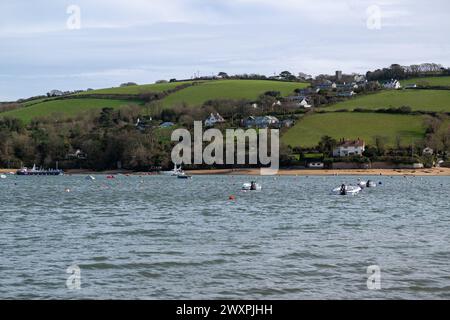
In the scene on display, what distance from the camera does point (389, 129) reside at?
14012cm

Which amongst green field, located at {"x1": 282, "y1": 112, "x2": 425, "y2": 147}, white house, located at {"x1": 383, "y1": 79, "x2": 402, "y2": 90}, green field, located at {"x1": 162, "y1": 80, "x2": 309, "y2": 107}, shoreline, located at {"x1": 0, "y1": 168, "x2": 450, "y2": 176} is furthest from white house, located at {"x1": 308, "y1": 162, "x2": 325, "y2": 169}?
white house, located at {"x1": 383, "y1": 79, "x2": 402, "y2": 90}

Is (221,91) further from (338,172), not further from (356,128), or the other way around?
(338,172)

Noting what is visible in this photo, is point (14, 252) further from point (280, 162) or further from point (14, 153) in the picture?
point (14, 153)

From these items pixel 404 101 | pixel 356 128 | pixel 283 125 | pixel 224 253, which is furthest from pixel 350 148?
pixel 224 253

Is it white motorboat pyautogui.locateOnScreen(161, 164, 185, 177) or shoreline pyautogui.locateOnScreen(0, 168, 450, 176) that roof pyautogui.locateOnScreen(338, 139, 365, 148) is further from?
white motorboat pyautogui.locateOnScreen(161, 164, 185, 177)

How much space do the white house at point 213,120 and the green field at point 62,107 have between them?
31.6 m

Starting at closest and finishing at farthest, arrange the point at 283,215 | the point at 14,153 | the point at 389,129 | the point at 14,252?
the point at 14,252
the point at 283,215
the point at 389,129
the point at 14,153

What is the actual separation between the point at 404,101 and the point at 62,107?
86.1 metres

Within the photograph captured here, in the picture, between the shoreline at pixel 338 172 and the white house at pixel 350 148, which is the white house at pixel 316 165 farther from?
the white house at pixel 350 148

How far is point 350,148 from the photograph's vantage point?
136 metres

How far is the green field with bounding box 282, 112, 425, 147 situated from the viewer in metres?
138

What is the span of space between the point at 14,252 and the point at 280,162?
110m

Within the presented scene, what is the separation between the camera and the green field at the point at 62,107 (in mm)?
180125
